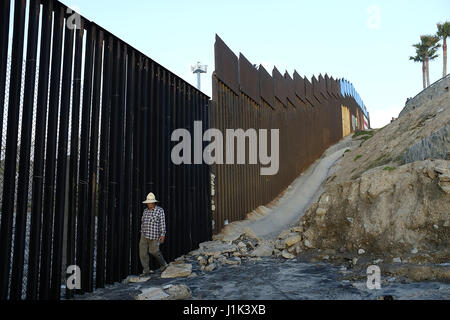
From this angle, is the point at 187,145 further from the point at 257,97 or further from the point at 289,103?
the point at 289,103

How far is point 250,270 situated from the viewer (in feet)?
26.3

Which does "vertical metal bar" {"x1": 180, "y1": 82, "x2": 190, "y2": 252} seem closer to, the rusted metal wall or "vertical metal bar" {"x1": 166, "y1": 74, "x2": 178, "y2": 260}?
"vertical metal bar" {"x1": 166, "y1": 74, "x2": 178, "y2": 260}

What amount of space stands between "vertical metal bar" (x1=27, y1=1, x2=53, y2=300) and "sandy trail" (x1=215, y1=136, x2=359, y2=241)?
6840 millimetres

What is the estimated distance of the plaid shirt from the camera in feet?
24.8

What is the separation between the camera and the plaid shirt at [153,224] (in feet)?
24.8

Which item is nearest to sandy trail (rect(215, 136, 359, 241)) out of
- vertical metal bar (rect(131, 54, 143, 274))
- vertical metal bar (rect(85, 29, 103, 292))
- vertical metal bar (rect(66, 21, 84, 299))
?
vertical metal bar (rect(131, 54, 143, 274))

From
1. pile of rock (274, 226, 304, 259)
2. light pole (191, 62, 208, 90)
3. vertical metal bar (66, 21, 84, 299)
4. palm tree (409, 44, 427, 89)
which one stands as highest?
palm tree (409, 44, 427, 89)

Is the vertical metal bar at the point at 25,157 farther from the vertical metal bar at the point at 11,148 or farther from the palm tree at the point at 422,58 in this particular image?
the palm tree at the point at 422,58

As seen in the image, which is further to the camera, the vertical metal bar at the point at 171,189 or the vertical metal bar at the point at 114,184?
the vertical metal bar at the point at 171,189

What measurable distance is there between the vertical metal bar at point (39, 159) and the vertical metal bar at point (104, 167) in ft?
4.45

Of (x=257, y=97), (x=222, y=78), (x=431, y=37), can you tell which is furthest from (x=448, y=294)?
(x=431, y=37)

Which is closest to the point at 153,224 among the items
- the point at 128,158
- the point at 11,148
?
the point at 128,158

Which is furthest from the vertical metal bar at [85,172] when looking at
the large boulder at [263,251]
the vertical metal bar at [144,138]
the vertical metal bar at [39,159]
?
the large boulder at [263,251]

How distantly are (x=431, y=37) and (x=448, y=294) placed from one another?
155 ft
